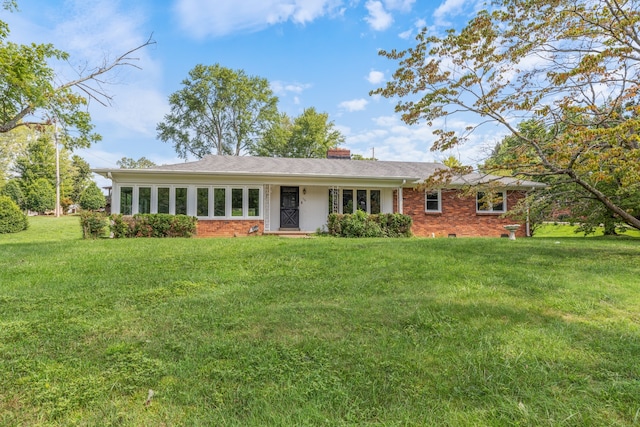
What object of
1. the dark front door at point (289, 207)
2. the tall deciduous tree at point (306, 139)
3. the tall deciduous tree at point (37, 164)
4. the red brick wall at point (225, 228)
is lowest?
the red brick wall at point (225, 228)

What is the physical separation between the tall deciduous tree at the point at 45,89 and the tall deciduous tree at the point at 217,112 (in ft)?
67.7

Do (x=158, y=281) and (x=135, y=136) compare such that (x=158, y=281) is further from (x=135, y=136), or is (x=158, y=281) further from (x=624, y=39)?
(x=135, y=136)

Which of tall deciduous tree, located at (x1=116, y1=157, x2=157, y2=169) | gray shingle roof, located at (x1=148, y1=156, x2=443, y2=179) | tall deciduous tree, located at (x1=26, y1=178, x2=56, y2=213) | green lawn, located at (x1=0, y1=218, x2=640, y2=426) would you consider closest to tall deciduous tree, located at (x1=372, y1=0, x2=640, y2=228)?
green lawn, located at (x1=0, y1=218, x2=640, y2=426)

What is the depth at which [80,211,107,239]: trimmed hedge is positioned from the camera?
38.9ft

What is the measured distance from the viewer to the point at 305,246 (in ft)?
27.4

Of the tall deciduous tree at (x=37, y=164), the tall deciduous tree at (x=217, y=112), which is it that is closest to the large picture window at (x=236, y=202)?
the tall deciduous tree at (x=217, y=112)

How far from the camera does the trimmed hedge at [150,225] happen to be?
1193 cm

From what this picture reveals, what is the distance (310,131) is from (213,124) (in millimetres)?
9519

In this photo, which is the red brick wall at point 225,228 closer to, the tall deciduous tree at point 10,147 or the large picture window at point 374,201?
the large picture window at point 374,201

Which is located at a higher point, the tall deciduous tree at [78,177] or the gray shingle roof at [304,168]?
the tall deciduous tree at [78,177]

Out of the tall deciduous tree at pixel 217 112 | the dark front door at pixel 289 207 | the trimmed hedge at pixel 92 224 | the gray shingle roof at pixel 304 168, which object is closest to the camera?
the trimmed hedge at pixel 92 224

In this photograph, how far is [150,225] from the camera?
481 inches

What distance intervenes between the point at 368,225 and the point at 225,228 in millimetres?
5855

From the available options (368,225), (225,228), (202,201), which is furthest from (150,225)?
(368,225)
